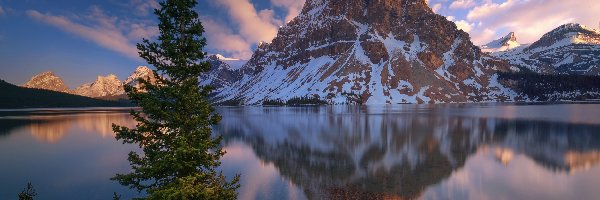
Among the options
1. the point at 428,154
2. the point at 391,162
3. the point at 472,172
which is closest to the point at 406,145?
the point at 428,154

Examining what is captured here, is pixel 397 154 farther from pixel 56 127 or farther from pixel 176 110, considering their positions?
pixel 56 127

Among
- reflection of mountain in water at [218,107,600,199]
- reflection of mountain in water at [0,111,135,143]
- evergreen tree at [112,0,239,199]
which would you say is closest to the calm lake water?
reflection of mountain in water at [218,107,600,199]

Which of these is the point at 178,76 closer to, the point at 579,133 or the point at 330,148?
the point at 330,148

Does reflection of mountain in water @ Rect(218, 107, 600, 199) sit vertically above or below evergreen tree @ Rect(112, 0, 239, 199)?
below

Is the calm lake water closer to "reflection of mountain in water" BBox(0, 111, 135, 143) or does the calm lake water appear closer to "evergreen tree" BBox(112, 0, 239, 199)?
"reflection of mountain in water" BBox(0, 111, 135, 143)

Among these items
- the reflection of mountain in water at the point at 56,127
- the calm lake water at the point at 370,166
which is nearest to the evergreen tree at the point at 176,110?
the calm lake water at the point at 370,166

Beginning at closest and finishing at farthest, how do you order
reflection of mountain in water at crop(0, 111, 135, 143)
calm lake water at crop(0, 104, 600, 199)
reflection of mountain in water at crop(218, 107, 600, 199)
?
calm lake water at crop(0, 104, 600, 199)
reflection of mountain in water at crop(218, 107, 600, 199)
reflection of mountain in water at crop(0, 111, 135, 143)

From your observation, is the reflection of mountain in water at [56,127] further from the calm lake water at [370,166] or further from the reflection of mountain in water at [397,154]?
the reflection of mountain in water at [397,154]

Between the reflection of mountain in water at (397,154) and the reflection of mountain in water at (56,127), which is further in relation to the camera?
the reflection of mountain in water at (56,127)

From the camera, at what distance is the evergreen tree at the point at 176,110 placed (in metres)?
18.0

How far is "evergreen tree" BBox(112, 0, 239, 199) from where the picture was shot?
18.0m

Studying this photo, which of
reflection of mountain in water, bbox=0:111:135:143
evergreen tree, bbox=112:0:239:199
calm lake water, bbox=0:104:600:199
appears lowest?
calm lake water, bbox=0:104:600:199

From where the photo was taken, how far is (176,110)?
18.6m

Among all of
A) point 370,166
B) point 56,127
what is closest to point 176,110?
point 370,166
